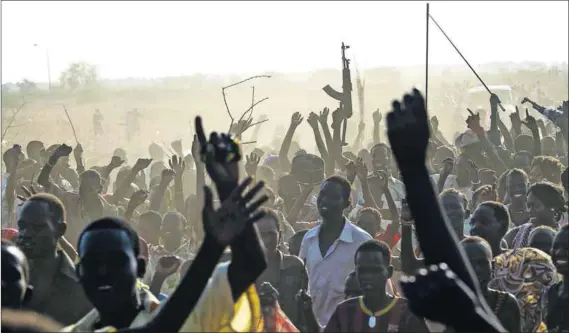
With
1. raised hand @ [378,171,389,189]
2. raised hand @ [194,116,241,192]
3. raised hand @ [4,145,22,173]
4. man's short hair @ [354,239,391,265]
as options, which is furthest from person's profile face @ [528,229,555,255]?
raised hand @ [4,145,22,173]

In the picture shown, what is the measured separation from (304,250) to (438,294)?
4108 millimetres

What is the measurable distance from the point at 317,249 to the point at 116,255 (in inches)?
126

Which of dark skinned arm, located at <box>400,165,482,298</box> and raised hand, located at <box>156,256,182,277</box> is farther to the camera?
raised hand, located at <box>156,256,182,277</box>

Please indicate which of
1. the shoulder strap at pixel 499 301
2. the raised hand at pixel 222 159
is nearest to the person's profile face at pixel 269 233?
the shoulder strap at pixel 499 301

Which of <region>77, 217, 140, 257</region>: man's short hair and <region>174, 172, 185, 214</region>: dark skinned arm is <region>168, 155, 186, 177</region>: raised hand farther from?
<region>77, 217, 140, 257</region>: man's short hair

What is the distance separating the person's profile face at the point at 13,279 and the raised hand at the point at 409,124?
1.47m

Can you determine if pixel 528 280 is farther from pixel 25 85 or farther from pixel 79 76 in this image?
pixel 79 76

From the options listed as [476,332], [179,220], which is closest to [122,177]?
[179,220]

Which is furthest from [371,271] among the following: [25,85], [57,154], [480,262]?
[25,85]

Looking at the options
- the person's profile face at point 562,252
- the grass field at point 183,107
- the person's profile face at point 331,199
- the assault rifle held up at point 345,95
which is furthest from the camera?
the grass field at point 183,107

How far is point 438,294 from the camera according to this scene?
2.83 metres

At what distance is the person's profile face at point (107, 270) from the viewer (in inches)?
145

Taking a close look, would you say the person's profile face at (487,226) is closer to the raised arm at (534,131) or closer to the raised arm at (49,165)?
the raised arm at (49,165)

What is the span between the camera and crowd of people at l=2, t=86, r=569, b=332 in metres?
3.32
